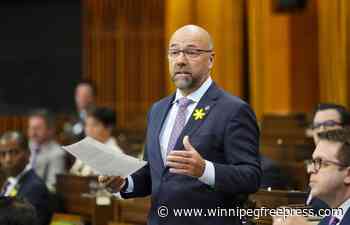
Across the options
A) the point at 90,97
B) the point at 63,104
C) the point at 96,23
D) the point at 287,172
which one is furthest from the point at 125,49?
the point at 287,172

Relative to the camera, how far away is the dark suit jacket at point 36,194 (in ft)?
15.9

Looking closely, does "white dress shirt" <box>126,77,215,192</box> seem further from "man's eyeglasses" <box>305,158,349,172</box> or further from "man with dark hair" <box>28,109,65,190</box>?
"man with dark hair" <box>28,109,65,190</box>

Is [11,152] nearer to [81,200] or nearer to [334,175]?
[81,200]

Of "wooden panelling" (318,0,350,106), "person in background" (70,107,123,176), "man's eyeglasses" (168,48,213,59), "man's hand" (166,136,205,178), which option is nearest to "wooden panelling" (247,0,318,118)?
"wooden panelling" (318,0,350,106)

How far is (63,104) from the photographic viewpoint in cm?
1152

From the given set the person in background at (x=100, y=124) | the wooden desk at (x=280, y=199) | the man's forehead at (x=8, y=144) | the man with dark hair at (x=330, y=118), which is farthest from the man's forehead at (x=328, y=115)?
the man's forehead at (x=8, y=144)

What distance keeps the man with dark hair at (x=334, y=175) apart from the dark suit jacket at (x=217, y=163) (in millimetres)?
358

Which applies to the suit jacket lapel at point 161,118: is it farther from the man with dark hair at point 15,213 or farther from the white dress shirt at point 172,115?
the man with dark hair at point 15,213

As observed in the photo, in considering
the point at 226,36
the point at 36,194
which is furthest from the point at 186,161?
the point at 226,36

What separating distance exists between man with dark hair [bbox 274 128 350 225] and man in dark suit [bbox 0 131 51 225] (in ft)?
8.15

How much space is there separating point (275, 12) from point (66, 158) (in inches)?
97.5

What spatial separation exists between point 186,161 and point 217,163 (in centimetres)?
25

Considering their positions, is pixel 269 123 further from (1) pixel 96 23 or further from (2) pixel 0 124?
(2) pixel 0 124

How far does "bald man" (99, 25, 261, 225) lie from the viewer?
287 cm
